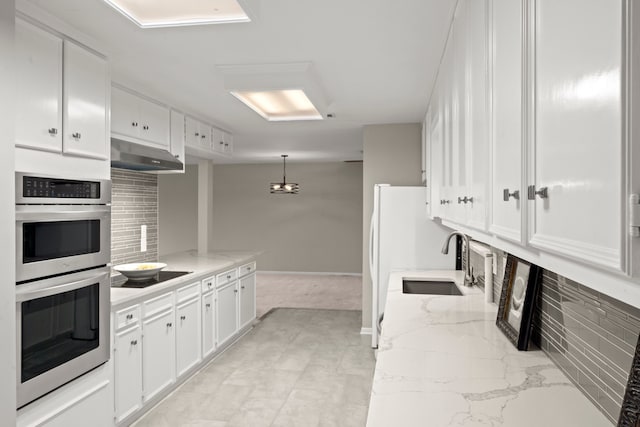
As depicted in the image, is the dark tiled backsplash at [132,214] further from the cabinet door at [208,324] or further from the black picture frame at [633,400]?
the black picture frame at [633,400]

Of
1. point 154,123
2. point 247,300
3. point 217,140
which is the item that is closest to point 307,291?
point 247,300

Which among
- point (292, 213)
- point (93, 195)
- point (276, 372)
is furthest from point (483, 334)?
point (292, 213)

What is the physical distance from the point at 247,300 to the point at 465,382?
4136mm

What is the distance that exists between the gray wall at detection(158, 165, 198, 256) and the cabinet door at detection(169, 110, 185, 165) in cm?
571

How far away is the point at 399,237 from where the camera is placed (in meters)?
4.49

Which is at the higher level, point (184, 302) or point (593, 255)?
point (593, 255)

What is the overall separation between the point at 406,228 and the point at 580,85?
379 cm

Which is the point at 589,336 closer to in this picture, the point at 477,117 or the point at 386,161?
the point at 477,117

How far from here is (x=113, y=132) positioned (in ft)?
10.4

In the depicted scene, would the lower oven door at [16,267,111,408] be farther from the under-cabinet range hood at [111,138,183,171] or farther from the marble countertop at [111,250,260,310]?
the under-cabinet range hood at [111,138,183,171]

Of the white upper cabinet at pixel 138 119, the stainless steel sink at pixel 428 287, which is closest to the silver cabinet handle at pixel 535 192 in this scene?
the stainless steel sink at pixel 428 287

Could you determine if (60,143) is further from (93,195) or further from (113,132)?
(113,132)

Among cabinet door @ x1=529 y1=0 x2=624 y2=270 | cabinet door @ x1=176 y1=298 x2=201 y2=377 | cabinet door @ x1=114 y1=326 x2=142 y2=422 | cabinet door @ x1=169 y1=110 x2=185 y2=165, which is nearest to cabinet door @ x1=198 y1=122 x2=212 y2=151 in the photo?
cabinet door @ x1=169 y1=110 x2=185 y2=165

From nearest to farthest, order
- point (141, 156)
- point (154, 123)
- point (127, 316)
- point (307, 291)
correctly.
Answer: point (127, 316) < point (141, 156) < point (154, 123) < point (307, 291)
